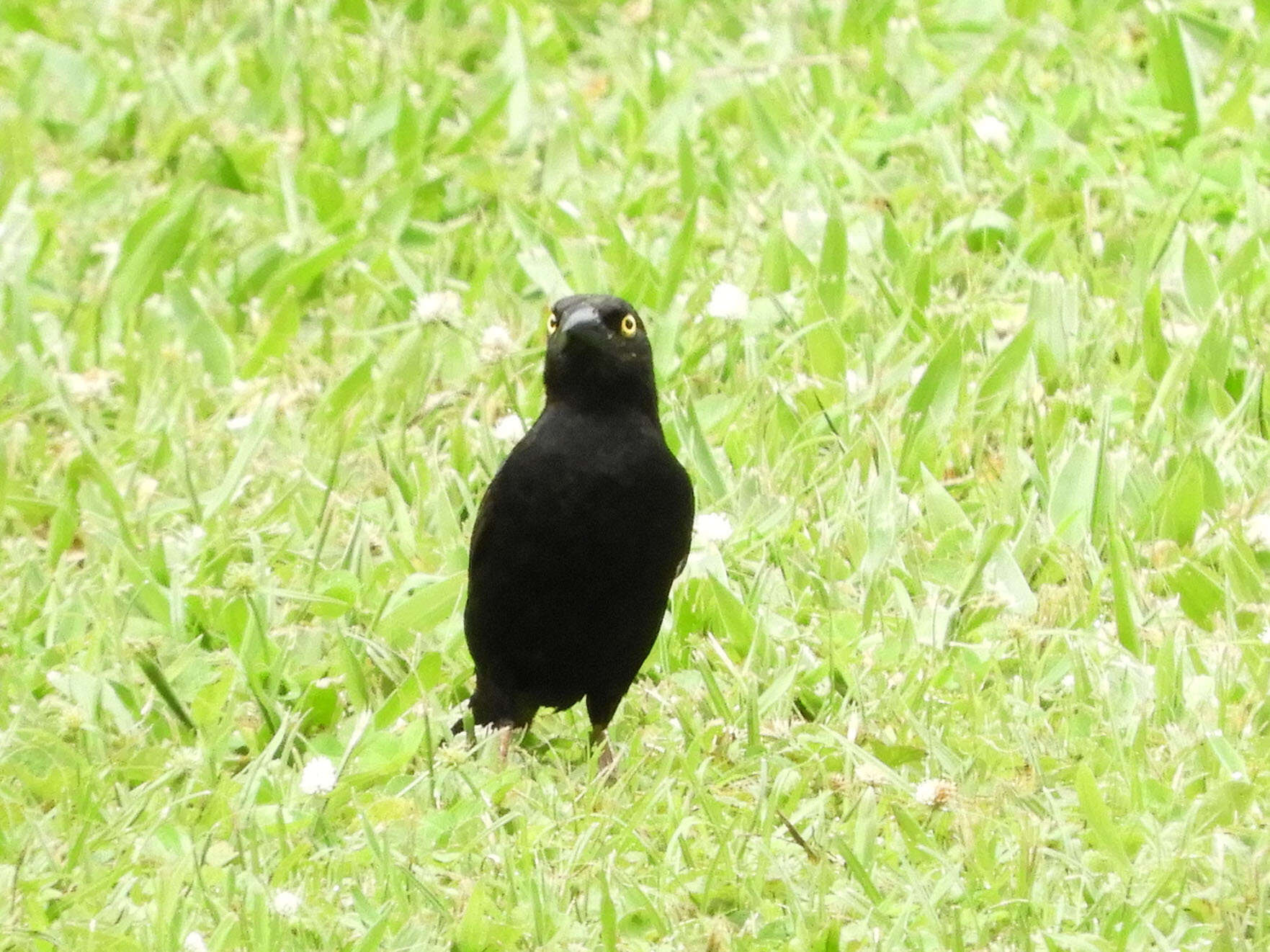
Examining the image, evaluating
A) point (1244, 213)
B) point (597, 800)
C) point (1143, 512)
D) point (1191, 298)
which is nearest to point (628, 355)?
point (597, 800)

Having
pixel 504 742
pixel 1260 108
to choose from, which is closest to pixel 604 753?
pixel 504 742

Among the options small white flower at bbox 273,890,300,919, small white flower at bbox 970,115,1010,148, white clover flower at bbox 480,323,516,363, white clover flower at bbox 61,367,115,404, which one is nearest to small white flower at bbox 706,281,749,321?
white clover flower at bbox 480,323,516,363

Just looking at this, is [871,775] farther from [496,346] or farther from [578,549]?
[496,346]

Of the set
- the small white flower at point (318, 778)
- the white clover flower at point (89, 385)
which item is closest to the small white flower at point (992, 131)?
the white clover flower at point (89, 385)

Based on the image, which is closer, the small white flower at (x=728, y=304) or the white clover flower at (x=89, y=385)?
the small white flower at (x=728, y=304)

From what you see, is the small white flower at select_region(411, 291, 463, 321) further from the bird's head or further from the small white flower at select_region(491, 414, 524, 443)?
the bird's head

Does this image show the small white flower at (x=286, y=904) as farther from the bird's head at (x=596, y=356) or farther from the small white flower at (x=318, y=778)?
the bird's head at (x=596, y=356)

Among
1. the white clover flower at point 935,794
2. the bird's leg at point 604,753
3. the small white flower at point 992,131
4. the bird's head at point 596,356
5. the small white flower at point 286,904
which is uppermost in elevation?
the bird's head at point 596,356
